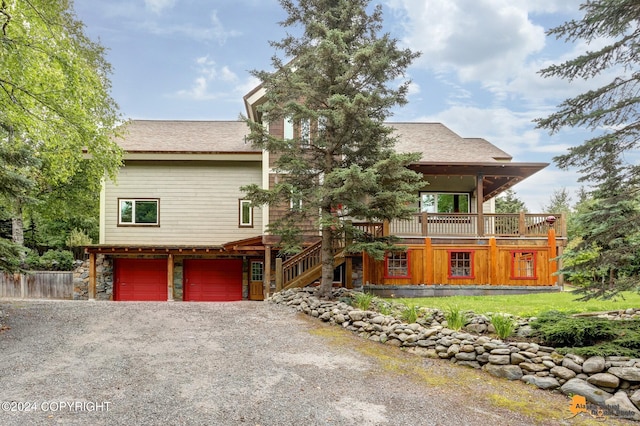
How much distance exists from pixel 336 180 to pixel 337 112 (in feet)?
5.44

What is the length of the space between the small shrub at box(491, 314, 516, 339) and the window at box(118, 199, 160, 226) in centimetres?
1314

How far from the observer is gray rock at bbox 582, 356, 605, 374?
16.9ft

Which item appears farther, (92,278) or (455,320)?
(92,278)

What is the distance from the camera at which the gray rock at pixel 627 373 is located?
493 cm

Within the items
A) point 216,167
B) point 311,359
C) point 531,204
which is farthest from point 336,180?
point 531,204

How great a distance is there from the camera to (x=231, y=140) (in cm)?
1628

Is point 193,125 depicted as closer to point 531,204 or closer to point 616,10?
point 616,10

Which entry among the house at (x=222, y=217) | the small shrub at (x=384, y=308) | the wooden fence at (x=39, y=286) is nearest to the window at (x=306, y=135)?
the house at (x=222, y=217)

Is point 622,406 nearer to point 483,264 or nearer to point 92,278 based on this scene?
point 483,264

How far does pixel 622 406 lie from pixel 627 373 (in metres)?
0.52

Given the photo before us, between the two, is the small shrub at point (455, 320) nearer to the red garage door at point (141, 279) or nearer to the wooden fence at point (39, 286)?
the red garage door at point (141, 279)

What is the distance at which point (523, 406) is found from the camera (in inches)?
188

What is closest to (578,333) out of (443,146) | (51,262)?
(443,146)

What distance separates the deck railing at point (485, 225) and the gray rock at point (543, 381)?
690 cm
